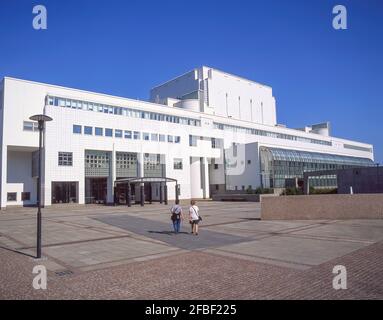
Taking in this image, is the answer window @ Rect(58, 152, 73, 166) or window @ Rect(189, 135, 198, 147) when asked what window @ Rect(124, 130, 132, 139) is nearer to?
window @ Rect(58, 152, 73, 166)

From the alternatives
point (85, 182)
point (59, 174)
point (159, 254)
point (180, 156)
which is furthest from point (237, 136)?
point (159, 254)

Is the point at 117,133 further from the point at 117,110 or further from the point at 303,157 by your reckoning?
the point at 303,157

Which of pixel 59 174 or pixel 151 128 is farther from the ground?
pixel 151 128

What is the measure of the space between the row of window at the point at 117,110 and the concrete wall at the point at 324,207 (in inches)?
1355

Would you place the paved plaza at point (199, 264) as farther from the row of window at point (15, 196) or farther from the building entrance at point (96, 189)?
the building entrance at point (96, 189)

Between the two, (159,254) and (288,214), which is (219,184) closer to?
(288,214)

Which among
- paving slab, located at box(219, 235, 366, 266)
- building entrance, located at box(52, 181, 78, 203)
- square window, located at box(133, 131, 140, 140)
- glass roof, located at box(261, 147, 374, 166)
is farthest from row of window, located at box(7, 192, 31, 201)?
paving slab, located at box(219, 235, 366, 266)

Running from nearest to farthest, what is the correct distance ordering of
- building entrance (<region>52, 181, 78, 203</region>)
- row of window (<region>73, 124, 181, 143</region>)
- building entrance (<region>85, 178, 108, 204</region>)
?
building entrance (<region>52, 181, 78, 203</region>) < row of window (<region>73, 124, 181, 143</region>) < building entrance (<region>85, 178, 108, 204</region>)

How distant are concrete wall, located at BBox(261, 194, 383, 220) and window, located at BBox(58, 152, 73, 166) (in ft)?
99.7

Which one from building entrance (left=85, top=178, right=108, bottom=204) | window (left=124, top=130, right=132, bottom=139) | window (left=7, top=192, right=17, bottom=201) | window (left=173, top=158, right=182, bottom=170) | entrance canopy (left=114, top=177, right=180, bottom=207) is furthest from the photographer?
window (left=173, top=158, right=182, bottom=170)

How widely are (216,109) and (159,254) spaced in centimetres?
6460

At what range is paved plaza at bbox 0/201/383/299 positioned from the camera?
6965 mm

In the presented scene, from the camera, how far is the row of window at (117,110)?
4595cm
